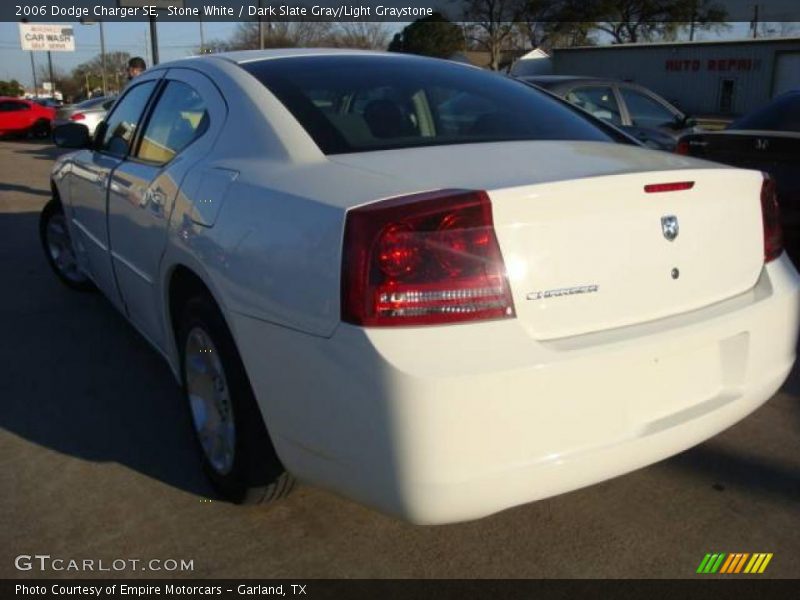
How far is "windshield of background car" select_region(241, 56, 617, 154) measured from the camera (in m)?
2.64

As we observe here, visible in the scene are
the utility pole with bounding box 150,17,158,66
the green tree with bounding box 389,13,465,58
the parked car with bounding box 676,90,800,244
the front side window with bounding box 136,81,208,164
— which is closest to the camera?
the front side window with bounding box 136,81,208,164

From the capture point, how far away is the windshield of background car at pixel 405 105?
2643mm

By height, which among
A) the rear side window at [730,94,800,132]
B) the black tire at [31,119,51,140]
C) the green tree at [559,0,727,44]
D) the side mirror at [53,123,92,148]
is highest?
the green tree at [559,0,727,44]

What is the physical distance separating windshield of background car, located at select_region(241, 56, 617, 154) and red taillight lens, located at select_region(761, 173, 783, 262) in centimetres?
65

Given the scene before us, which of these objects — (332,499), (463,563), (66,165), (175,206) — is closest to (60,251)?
(66,165)

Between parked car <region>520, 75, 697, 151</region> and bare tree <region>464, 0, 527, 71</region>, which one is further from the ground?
bare tree <region>464, 0, 527, 71</region>

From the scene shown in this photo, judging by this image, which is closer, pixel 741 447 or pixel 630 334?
pixel 630 334

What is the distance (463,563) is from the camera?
246 centimetres

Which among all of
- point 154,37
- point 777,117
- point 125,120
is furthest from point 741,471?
point 154,37

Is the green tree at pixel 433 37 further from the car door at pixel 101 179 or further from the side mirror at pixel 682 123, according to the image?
the car door at pixel 101 179

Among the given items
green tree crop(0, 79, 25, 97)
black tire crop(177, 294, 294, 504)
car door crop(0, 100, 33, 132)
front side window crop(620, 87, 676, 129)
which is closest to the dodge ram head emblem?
black tire crop(177, 294, 294, 504)

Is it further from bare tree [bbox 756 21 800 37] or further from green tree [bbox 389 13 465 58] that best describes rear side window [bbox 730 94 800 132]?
bare tree [bbox 756 21 800 37]

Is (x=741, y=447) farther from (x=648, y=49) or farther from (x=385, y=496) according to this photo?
(x=648, y=49)

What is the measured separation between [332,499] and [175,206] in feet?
4.04
